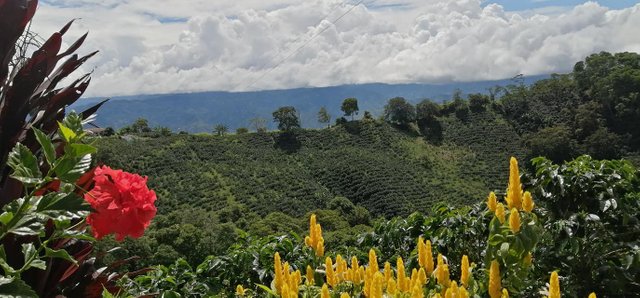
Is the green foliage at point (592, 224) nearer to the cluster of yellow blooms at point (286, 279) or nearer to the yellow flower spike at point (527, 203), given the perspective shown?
the yellow flower spike at point (527, 203)

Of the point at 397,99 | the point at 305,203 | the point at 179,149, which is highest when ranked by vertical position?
the point at 397,99

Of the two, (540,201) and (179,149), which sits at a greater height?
(540,201)

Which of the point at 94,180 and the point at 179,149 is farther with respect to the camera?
the point at 179,149

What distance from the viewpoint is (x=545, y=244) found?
2.00 m

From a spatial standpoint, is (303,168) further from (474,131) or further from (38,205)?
(38,205)

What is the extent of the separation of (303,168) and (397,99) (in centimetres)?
1372

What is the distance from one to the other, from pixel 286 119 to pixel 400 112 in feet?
36.3

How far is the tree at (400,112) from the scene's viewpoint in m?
49.7

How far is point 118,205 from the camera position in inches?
40.1

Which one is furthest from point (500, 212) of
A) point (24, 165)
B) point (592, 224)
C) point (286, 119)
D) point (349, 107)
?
point (349, 107)

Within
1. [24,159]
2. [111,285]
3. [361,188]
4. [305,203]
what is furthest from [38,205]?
[361,188]

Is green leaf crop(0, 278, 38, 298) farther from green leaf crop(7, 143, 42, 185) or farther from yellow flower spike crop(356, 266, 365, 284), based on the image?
yellow flower spike crop(356, 266, 365, 284)

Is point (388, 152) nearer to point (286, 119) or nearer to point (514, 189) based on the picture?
point (286, 119)

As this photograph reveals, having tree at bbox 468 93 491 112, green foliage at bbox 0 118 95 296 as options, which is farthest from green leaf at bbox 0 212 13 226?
tree at bbox 468 93 491 112
